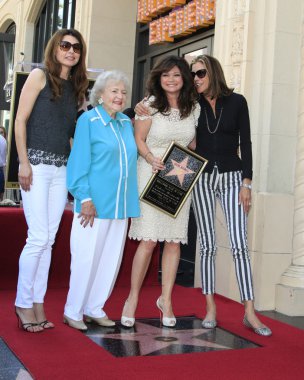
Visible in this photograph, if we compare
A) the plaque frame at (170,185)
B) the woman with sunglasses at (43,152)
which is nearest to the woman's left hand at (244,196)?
the plaque frame at (170,185)

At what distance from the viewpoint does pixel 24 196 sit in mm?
4035

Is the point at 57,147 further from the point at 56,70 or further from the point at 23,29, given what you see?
the point at 23,29

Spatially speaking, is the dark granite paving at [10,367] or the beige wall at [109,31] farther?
the beige wall at [109,31]

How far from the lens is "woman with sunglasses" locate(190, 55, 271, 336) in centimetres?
445

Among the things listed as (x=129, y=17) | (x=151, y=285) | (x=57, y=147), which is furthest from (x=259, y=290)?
(x=129, y=17)

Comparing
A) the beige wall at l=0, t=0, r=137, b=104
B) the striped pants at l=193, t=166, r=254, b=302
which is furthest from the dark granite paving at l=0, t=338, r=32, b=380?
the beige wall at l=0, t=0, r=137, b=104

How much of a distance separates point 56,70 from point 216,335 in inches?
88.1

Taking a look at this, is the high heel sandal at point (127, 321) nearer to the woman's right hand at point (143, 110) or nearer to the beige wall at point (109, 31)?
the woman's right hand at point (143, 110)

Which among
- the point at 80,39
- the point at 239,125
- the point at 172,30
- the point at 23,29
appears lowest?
the point at 239,125

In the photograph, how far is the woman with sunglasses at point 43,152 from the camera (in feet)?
13.1

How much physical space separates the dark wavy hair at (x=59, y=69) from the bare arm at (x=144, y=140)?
0.46 meters

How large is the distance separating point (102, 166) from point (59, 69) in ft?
2.49

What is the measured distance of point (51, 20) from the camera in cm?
1431

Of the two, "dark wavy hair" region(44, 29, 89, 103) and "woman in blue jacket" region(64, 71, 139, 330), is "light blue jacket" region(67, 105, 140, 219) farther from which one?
"dark wavy hair" region(44, 29, 89, 103)
